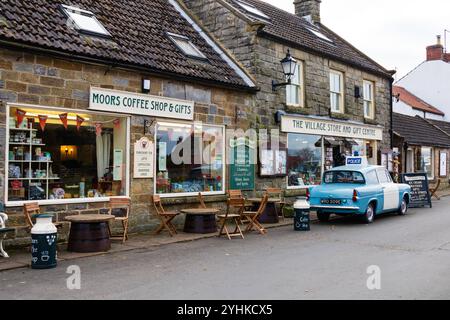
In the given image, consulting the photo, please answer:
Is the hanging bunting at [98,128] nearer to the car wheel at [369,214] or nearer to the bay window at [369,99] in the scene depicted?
the car wheel at [369,214]

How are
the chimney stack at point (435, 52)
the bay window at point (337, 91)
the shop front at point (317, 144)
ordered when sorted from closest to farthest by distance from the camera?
the shop front at point (317, 144) < the bay window at point (337, 91) < the chimney stack at point (435, 52)

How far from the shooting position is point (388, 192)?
1434 cm

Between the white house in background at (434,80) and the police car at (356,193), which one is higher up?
the white house in background at (434,80)

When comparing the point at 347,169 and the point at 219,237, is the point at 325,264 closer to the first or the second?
the point at 219,237

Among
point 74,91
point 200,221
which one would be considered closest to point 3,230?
point 74,91

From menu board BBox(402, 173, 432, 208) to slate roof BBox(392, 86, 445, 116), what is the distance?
51.6ft

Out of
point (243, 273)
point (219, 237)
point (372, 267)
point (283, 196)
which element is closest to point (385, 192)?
point (283, 196)

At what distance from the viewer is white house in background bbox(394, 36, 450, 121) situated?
35.8 meters

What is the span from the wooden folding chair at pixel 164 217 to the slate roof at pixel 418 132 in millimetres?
16768

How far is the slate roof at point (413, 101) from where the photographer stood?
33250mm

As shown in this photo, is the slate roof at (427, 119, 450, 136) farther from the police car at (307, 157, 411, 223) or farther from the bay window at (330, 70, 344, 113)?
the police car at (307, 157, 411, 223)

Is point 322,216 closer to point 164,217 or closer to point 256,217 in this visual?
point 256,217

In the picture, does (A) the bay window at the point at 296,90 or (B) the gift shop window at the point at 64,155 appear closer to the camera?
(B) the gift shop window at the point at 64,155

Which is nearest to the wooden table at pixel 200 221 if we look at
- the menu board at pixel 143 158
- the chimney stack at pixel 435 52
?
the menu board at pixel 143 158
